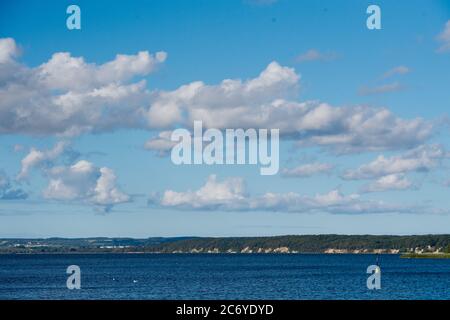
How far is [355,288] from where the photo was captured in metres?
89.8

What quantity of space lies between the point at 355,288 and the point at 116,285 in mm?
29428

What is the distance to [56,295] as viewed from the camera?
8019cm
